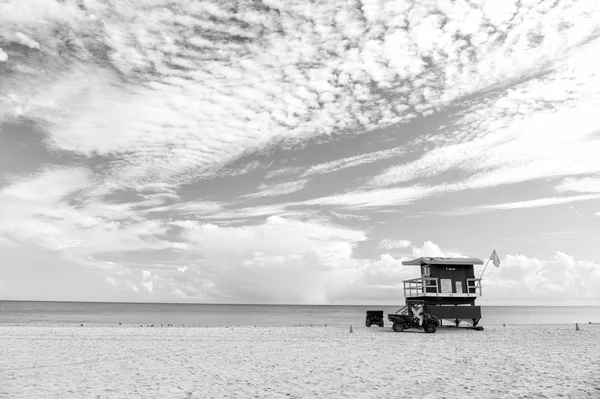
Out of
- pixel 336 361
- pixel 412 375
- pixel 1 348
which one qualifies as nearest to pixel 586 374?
pixel 412 375

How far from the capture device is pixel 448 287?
3719 cm

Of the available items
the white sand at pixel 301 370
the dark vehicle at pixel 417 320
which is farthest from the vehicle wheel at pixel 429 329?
the white sand at pixel 301 370

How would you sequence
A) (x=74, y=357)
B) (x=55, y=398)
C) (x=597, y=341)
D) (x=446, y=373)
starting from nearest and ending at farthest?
(x=55, y=398), (x=446, y=373), (x=74, y=357), (x=597, y=341)

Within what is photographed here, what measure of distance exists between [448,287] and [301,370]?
2450cm

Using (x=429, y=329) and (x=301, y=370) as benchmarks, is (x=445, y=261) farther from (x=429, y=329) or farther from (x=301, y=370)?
(x=301, y=370)

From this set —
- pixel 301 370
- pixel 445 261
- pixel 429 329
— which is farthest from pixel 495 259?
pixel 301 370

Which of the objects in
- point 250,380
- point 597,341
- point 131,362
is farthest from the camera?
point 597,341

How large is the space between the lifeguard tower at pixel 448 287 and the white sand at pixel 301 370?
11.4 metres

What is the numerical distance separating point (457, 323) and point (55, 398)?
36.6 meters

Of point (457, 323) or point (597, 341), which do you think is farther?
point (457, 323)

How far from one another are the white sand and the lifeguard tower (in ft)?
37.5

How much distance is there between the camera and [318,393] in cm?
1220

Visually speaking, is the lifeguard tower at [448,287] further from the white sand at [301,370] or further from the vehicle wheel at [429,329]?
the white sand at [301,370]

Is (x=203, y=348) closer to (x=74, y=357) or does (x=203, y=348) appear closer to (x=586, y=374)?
(x=74, y=357)
